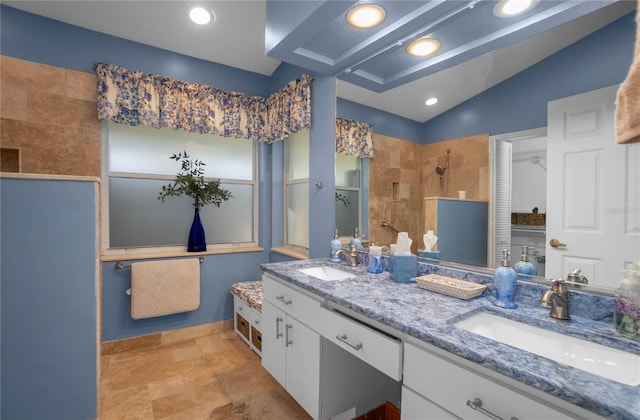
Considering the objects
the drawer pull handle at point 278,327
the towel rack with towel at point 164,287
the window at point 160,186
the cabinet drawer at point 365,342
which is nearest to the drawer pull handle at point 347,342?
the cabinet drawer at point 365,342

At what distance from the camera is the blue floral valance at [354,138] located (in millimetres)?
1886

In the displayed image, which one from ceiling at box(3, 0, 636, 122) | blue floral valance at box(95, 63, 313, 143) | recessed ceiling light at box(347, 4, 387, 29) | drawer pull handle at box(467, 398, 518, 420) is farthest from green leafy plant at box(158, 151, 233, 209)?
drawer pull handle at box(467, 398, 518, 420)

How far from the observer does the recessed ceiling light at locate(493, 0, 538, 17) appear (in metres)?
1.19

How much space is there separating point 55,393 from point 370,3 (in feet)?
8.26

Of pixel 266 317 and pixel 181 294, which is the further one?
pixel 181 294

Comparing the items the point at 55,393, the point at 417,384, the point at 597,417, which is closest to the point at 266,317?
the point at 55,393

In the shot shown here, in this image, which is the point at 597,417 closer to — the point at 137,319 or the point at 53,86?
the point at 137,319

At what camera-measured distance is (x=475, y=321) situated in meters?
1.06

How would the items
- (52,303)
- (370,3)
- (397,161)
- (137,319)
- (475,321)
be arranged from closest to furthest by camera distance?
1. (475,321)
2. (52,303)
3. (370,3)
4. (397,161)
5. (137,319)

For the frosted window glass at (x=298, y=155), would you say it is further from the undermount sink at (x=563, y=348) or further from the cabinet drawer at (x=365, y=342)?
the undermount sink at (x=563, y=348)

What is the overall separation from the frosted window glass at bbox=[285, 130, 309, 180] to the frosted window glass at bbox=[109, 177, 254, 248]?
0.56 metres

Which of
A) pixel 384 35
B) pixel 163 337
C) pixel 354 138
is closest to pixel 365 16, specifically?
pixel 384 35

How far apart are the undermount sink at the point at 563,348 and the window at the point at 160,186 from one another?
2.53 metres

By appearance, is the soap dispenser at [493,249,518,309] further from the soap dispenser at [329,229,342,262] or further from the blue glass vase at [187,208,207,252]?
the blue glass vase at [187,208,207,252]
